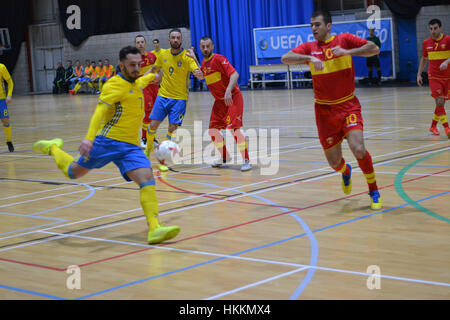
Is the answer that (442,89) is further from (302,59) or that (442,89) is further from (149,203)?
(149,203)

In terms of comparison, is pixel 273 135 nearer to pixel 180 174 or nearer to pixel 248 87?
pixel 180 174

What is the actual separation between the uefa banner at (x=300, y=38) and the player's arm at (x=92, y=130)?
69.5 ft

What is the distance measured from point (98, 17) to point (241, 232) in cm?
3394

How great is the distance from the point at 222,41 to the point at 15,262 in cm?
2845

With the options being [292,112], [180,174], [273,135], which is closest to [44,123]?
[292,112]

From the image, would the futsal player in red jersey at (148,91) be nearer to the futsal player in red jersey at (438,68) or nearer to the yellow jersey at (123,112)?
the futsal player in red jersey at (438,68)

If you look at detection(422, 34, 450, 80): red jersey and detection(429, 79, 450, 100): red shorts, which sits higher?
detection(422, 34, 450, 80): red jersey

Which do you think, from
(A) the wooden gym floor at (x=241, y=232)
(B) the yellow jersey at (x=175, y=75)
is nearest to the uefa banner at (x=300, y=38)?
(A) the wooden gym floor at (x=241, y=232)

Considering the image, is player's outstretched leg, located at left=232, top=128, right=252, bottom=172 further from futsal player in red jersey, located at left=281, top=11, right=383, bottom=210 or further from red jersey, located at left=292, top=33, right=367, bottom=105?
red jersey, located at left=292, top=33, right=367, bottom=105

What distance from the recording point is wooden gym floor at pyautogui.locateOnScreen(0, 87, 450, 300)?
4.56 m

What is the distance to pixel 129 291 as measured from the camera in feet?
14.9

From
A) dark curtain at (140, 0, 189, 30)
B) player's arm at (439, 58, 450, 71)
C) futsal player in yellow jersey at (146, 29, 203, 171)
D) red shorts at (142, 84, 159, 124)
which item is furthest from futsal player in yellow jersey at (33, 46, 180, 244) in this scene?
dark curtain at (140, 0, 189, 30)

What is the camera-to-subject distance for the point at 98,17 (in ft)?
124

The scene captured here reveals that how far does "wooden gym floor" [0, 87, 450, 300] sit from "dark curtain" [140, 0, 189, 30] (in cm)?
2496
